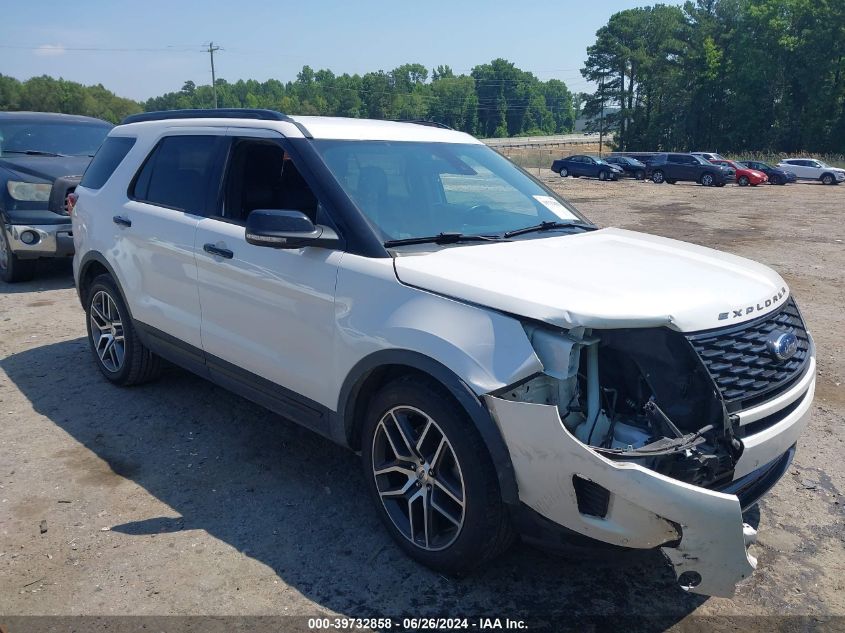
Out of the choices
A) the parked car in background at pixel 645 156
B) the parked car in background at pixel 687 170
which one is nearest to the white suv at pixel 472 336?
the parked car in background at pixel 687 170

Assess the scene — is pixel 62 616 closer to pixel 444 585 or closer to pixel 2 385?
pixel 444 585

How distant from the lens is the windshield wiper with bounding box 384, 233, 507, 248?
334cm

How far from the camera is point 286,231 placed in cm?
323

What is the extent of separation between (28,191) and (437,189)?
6.64 metres

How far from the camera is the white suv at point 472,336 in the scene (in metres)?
2.55

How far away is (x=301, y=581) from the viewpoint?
3.08m

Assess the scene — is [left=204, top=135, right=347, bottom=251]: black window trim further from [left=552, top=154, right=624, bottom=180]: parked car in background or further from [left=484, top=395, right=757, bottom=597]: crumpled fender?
[left=552, top=154, right=624, bottom=180]: parked car in background

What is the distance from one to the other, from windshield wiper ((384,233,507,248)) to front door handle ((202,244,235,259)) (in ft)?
3.44

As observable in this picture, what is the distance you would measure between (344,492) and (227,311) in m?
1.21

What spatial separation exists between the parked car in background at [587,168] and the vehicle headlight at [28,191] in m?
36.8

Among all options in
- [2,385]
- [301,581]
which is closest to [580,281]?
[301,581]

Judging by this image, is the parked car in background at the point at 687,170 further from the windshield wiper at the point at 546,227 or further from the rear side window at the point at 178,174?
the rear side window at the point at 178,174

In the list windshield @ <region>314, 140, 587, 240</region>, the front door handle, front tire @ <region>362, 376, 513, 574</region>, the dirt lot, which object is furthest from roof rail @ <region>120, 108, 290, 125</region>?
the dirt lot

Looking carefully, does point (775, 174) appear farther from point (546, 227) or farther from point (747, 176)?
point (546, 227)
